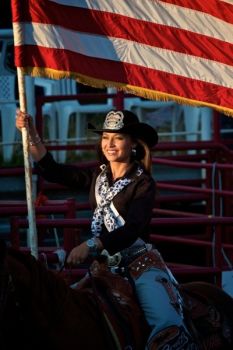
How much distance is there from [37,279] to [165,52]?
225cm

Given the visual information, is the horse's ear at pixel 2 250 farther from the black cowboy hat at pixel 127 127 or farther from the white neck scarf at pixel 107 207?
the black cowboy hat at pixel 127 127

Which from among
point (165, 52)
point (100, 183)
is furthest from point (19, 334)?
point (165, 52)

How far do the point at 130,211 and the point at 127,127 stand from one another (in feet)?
1.83

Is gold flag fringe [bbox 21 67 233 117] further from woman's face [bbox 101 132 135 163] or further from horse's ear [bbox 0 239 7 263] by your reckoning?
horse's ear [bbox 0 239 7 263]

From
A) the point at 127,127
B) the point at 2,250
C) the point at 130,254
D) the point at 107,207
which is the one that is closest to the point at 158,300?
the point at 130,254

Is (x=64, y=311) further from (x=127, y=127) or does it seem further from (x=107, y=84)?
(x=107, y=84)

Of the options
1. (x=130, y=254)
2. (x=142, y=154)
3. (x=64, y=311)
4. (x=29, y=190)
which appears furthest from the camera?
(x=142, y=154)

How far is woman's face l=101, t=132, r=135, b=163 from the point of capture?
6098 mm

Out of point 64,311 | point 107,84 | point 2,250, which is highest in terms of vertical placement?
point 107,84

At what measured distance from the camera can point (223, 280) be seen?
8219mm

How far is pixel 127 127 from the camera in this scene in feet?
20.1

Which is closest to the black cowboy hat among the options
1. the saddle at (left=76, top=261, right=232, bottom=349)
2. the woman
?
the woman

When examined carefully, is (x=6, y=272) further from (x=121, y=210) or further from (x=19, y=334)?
(x=121, y=210)

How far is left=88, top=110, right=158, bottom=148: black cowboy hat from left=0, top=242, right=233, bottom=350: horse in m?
0.85
